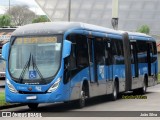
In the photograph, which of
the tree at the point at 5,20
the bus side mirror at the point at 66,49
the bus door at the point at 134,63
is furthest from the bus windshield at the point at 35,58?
the tree at the point at 5,20

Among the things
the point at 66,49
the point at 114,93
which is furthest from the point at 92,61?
the point at 114,93

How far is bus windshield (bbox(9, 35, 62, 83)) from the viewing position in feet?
62.7

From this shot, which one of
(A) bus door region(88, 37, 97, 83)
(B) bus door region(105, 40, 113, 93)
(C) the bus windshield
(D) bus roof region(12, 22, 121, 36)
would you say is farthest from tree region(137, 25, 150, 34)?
(C) the bus windshield

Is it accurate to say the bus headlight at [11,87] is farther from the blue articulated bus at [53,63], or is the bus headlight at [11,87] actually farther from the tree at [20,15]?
the tree at [20,15]

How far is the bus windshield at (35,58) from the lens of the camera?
19.1m

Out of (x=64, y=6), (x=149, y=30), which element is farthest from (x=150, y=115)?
(x=64, y=6)

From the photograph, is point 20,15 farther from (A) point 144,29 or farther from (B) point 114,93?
(B) point 114,93

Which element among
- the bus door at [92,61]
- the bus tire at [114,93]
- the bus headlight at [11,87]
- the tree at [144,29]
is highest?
the tree at [144,29]

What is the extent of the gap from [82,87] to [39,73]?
88.9 inches

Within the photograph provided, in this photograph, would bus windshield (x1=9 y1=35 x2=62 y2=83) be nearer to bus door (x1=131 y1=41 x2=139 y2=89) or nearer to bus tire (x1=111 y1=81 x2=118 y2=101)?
bus tire (x1=111 y1=81 x2=118 y2=101)

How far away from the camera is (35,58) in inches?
763

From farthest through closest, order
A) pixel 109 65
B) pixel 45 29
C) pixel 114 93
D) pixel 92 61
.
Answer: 1. pixel 114 93
2. pixel 109 65
3. pixel 92 61
4. pixel 45 29

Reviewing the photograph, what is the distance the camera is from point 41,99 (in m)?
18.8

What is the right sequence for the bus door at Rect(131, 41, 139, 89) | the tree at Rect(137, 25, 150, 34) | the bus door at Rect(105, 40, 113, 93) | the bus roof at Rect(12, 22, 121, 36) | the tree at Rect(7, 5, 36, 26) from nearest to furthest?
1. the bus roof at Rect(12, 22, 121, 36)
2. the bus door at Rect(105, 40, 113, 93)
3. the bus door at Rect(131, 41, 139, 89)
4. the tree at Rect(137, 25, 150, 34)
5. the tree at Rect(7, 5, 36, 26)
